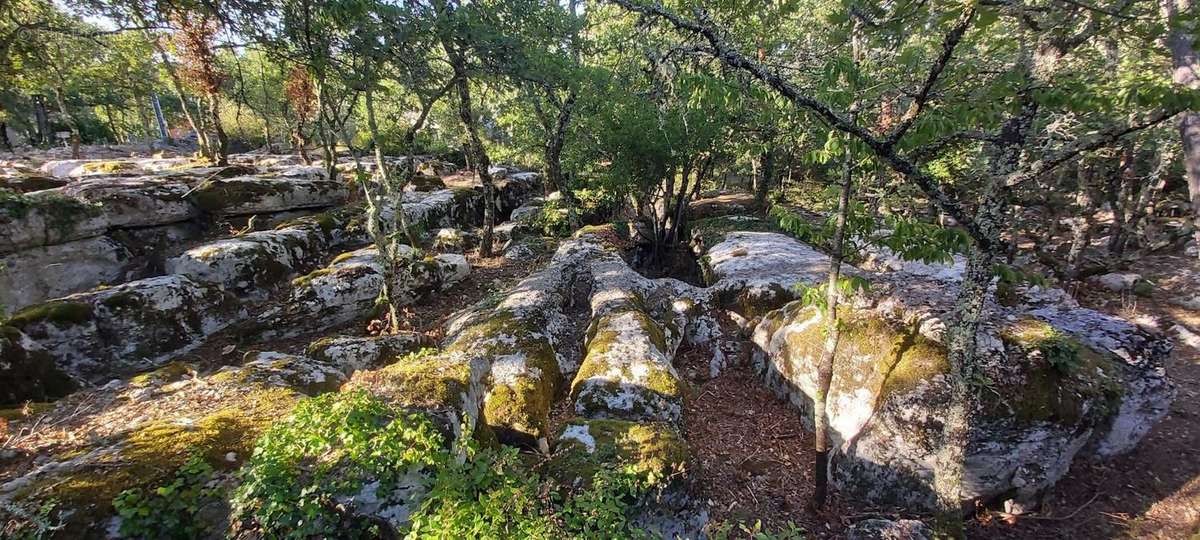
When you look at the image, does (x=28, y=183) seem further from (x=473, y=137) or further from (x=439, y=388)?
(x=439, y=388)

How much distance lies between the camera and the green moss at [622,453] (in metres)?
4.02

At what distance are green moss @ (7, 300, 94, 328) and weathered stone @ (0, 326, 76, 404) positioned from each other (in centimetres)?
81

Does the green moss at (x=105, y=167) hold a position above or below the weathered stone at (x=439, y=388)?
above

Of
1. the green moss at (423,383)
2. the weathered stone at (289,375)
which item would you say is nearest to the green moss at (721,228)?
the green moss at (423,383)

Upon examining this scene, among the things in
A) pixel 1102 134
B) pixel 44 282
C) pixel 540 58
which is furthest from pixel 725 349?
pixel 44 282

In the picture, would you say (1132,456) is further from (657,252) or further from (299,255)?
(299,255)

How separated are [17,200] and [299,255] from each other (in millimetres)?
4894

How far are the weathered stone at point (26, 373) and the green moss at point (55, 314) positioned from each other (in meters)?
0.81

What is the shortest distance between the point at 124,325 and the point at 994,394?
12.9m

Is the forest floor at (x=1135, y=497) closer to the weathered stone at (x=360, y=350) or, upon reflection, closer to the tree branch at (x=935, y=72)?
the tree branch at (x=935, y=72)

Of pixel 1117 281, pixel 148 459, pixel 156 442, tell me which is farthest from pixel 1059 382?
pixel 1117 281

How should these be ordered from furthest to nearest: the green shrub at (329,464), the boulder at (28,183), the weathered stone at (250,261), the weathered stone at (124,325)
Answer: the boulder at (28,183), the weathered stone at (250,261), the weathered stone at (124,325), the green shrub at (329,464)

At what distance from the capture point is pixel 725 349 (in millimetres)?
8906

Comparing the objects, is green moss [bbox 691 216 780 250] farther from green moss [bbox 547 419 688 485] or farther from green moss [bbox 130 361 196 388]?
green moss [bbox 130 361 196 388]
